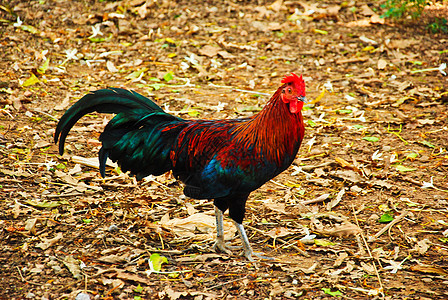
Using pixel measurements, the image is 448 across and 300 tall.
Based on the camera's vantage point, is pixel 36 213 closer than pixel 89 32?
Yes

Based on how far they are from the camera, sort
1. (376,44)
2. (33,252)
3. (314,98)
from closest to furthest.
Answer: (33,252)
(314,98)
(376,44)

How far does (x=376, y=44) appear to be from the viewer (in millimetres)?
9648

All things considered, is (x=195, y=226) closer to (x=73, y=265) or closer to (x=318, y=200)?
(x=73, y=265)

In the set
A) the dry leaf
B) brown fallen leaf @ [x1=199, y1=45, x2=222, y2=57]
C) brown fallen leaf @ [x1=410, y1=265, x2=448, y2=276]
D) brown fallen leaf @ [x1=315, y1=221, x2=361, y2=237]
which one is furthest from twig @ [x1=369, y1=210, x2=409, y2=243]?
brown fallen leaf @ [x1=199, y1=45, x2=222, y2=57]

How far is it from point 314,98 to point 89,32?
201 inches

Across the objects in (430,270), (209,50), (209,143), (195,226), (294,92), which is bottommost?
(195,226)

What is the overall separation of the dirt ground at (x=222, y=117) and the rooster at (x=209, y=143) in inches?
28.0

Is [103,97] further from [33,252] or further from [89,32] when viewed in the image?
[89,32]

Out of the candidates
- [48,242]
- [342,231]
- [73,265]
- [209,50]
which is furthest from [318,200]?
[209,50]

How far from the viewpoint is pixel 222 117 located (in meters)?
7.39

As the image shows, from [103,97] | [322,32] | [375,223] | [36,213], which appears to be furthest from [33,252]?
[322,32]

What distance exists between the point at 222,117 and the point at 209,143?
2783 mm

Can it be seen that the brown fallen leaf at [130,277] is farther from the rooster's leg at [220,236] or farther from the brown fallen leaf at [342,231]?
the brown fallen leaf at [342,231]

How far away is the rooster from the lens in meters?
4.44
